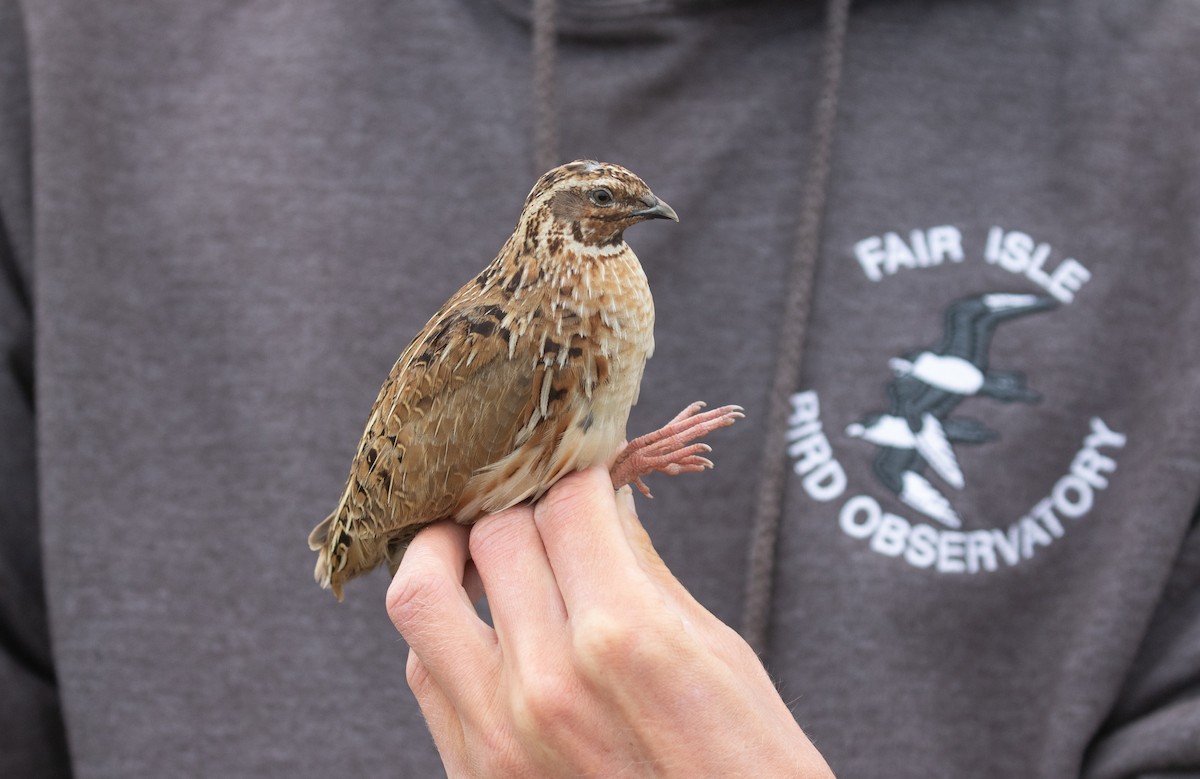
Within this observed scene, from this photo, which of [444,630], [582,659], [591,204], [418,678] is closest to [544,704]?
[582,659]

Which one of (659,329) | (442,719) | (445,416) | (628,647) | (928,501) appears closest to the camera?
(628,647)

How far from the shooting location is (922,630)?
7.10ft

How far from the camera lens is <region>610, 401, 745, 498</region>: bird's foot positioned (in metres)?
1.37

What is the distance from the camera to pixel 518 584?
139 centimetres

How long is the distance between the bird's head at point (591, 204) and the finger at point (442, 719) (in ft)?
2.21

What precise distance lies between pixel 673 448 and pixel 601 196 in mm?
372

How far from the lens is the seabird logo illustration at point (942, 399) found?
2.16 m

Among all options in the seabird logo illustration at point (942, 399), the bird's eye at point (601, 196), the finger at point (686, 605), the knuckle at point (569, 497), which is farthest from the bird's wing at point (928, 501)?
the bird's eye at point (601, 196)

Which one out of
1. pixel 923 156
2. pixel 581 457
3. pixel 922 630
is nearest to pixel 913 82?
pixel 923 156

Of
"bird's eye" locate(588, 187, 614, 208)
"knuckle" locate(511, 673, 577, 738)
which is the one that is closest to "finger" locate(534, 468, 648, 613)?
"knuckle" locate(511, 673, 577, 738)

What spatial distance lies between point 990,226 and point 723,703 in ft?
4.73

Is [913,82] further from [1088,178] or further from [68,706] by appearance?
[68,706]

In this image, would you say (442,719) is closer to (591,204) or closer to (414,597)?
(414,597)

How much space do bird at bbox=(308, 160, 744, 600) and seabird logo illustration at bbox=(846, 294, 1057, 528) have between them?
88 cm
